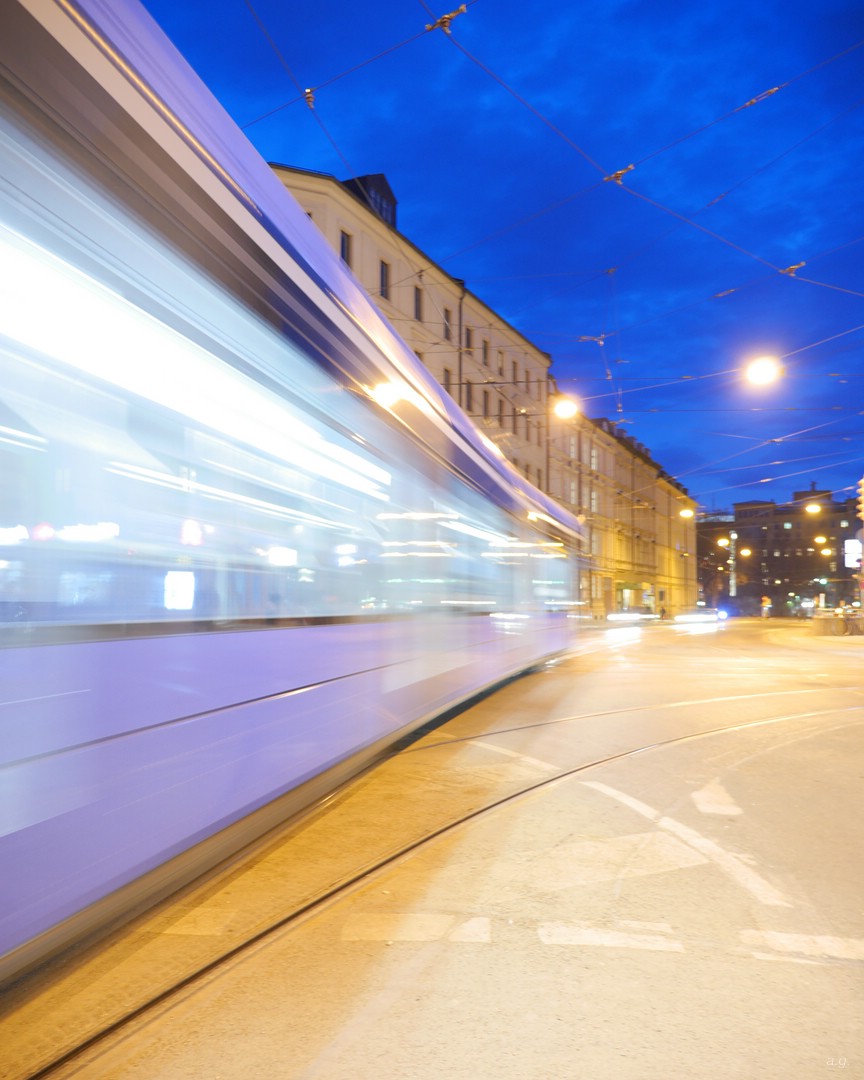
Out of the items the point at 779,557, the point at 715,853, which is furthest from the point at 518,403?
the point at 779,557

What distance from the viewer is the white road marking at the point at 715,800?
6398 millimetres

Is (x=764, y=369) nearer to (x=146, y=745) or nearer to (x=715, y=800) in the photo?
(x=715, y=800)

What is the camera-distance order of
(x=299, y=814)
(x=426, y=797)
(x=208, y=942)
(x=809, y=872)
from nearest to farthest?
(x=208, y=942)
(x=809, y=872)
(x=299, y=814)
(x=426, y=797)

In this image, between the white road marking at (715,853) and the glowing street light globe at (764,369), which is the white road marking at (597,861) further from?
the glowing street light globe at (764,369)

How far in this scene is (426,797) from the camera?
6.72 meters

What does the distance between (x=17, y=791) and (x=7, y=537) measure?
2.42 feet

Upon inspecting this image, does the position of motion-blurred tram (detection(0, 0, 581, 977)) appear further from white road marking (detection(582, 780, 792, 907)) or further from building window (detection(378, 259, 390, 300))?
A: building window (detection(378, 259, 390, 300))

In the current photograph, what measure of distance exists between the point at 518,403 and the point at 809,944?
134 feet

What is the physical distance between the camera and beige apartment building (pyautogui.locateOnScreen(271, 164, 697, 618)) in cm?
3092

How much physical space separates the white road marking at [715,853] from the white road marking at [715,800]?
0.40 m

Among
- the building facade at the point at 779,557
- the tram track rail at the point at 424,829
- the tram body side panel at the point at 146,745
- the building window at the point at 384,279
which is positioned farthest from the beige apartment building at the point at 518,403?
the building facade at the point at 779,557

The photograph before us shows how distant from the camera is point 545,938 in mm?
3969

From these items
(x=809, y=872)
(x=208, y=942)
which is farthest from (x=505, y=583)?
(x=208, y=942)

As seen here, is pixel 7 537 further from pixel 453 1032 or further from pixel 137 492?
pixel 453 1032
